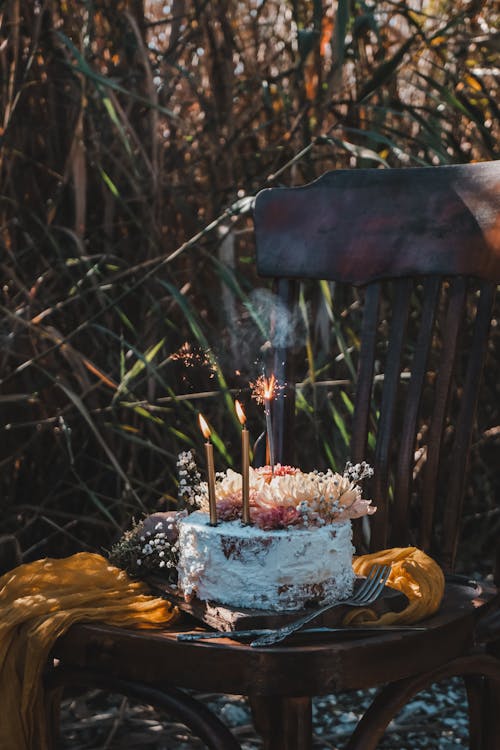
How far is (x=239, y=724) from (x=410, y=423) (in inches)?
36.7

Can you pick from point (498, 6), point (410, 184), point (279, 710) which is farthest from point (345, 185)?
point (498, 6)

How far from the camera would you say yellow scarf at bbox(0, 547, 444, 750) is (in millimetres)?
1267

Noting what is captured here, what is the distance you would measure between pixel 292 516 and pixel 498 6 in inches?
75.7

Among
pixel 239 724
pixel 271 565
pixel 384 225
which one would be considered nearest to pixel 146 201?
pixel 384 225

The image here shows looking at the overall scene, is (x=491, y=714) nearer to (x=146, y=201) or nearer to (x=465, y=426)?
(x=465, y=426)

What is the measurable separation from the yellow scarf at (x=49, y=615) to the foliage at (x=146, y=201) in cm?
82

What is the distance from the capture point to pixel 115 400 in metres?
2.13

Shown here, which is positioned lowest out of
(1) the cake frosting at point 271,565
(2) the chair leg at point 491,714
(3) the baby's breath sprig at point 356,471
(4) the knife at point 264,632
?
(2) the chair leg at point 491,714

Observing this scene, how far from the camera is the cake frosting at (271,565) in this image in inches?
48.9

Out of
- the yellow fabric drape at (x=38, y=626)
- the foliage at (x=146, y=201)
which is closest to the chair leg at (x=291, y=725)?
the yellow fabric drape at (x=38, y=626)

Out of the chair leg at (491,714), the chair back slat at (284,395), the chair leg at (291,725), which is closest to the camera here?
the chair leg at (291,725)

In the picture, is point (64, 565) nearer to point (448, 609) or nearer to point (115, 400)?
point (448, 609)

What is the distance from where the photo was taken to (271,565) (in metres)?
1.24

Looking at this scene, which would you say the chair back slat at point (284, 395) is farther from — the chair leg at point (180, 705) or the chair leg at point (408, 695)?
the chair leg at point (180, 705)
